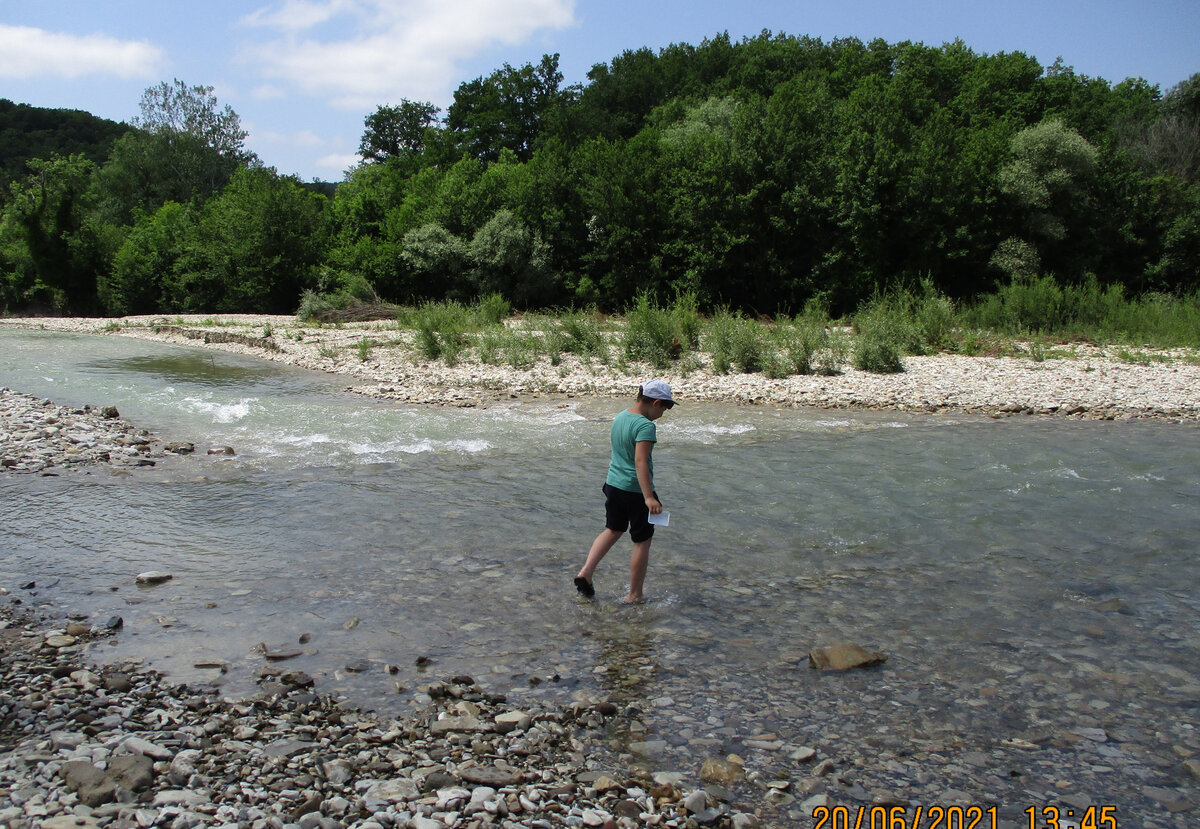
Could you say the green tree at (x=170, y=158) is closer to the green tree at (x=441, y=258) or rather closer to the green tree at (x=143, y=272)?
the green tree at (x=143, y=272)

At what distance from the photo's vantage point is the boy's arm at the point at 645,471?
5.84 m

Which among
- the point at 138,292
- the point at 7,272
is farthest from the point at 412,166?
the point at 7,272

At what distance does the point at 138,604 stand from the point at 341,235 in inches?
1659

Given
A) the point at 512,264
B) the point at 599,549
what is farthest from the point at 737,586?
the point at 512,264

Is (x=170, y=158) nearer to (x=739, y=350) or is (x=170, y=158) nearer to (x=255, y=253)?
(x=255, y=253)

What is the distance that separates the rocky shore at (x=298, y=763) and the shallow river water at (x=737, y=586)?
0.31 metres

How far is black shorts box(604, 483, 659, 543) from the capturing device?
615cm

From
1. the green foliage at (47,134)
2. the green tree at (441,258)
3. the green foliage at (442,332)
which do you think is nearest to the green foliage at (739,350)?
the green foliage at (442,332)

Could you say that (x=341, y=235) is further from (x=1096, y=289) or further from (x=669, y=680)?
(x=669, y=680)

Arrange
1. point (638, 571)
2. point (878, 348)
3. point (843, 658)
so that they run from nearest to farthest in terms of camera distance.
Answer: point (843, 658) → point (638, 571) → point (878, 348)

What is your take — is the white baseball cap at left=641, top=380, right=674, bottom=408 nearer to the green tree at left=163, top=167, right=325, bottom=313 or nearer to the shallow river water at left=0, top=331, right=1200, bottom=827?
the shallow river water at left=0, top=331, right=1200, bottom=827

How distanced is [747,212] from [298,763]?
105 ft

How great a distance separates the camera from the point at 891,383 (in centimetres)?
1692
